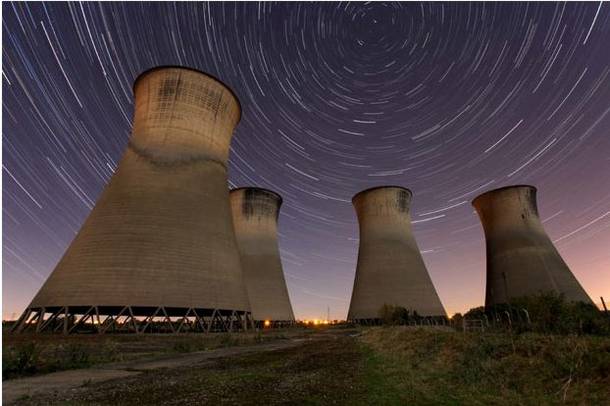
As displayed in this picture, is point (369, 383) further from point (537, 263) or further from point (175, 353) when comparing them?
point (537, 263)

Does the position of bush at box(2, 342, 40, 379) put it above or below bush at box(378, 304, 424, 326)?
below

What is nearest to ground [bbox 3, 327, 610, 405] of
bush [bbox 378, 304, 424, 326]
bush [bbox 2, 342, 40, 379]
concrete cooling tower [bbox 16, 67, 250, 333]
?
bush [bbox 2, 342, 40, 379]

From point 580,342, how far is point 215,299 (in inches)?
557

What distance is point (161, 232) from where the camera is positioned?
638 inches

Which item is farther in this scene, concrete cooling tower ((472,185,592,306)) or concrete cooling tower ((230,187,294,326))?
concrete cooling tower ((230,187,294,326))

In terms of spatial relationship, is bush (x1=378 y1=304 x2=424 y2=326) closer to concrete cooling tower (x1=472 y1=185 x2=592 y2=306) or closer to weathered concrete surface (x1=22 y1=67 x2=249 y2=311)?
concrete cooling tower (x1=472 y1=185 x2=592 y2=306)

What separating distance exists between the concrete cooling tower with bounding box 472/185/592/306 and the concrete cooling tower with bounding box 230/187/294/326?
1896cm

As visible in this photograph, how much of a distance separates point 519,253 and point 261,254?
22322mm

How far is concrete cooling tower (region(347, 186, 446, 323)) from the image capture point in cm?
3108

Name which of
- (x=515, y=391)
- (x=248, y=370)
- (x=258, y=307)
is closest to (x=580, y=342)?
(x=515, y=391)

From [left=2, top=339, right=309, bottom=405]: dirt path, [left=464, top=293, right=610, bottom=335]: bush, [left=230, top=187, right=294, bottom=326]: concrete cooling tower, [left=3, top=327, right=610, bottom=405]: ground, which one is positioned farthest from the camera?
[left=230, top=187, right=294, bottom=326]: concrete cooling tower

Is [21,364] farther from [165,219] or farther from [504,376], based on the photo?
[165,219]

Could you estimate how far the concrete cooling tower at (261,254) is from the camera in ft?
104

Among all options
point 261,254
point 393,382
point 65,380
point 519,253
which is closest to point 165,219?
point 65,380
